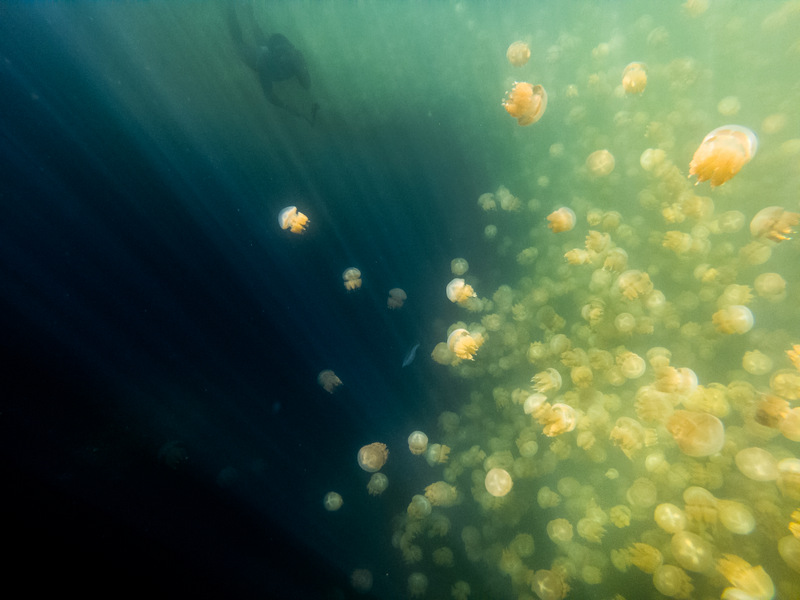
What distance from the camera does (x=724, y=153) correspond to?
11.1ft

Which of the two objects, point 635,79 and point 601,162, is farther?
point 601,162

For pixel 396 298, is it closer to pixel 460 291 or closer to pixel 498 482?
pixel 460 291

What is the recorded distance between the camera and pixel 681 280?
15.6 ft

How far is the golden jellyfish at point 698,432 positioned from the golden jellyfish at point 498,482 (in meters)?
2.67

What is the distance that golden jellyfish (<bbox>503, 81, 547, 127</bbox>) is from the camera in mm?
4031

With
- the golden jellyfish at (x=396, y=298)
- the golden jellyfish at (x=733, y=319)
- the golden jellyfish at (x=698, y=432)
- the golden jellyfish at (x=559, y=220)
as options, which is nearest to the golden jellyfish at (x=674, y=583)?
the golden jellyfish at (x=698, y=432)

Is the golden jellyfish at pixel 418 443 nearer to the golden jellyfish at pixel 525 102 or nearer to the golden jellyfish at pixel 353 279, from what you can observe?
the golden jellyfish at pixel 353 279

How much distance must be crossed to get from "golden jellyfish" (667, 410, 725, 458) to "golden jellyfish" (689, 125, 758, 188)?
2807mm

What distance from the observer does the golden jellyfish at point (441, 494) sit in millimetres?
6031

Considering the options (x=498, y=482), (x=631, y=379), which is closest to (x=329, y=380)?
(x=498, y=482)

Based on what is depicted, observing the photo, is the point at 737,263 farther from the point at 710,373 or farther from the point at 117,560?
the point at 117,560

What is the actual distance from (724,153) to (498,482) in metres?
5.71

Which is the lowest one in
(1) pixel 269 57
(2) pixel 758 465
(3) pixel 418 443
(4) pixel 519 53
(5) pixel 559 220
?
(3) pixel 418 443

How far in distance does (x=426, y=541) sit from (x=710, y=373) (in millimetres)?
6269
